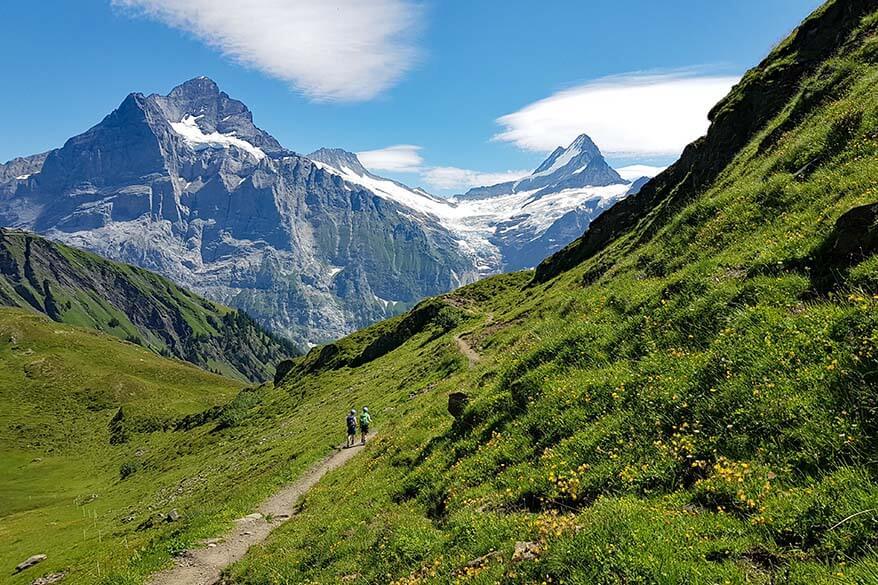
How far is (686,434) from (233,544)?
70.6 feet

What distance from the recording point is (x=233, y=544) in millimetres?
23250

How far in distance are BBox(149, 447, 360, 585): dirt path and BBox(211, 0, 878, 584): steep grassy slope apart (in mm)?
2633

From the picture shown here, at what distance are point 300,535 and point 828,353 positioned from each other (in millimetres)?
18350

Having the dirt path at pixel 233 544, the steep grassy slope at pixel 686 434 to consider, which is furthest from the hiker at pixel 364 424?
the steep grassy slope at pixel 686 434

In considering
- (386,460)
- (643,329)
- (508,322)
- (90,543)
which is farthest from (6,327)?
(643,329)

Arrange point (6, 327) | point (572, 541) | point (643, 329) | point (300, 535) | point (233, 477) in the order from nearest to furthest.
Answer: point (572, 541) < point (643, 329) < point (300, 535) < point (233, 477) < point (6, 327)

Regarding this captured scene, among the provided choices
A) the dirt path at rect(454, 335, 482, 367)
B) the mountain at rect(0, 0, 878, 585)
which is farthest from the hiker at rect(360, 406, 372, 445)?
the dirt path at rect(454, 335, 482, 367)

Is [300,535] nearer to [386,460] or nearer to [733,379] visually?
[386,460]

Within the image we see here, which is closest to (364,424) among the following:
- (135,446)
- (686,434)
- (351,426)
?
(351,426)

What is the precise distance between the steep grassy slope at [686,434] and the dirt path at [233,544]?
8.64 feet

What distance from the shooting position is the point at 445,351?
5147cm

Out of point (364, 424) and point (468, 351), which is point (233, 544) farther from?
point (468, 351)

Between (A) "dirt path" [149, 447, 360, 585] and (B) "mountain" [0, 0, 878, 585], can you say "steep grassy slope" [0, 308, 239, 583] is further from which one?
(B) "mountain" [0, 0, 878, 585]

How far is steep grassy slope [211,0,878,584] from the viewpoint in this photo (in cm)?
848
